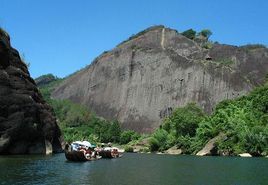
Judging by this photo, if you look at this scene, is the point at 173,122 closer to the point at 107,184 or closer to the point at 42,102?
the point at 42,102

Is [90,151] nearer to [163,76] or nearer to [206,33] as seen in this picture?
[163,76]

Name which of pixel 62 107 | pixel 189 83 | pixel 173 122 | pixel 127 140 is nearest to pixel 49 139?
pixel 173 122

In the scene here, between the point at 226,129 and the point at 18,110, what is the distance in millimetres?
42302

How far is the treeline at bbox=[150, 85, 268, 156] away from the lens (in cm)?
7988

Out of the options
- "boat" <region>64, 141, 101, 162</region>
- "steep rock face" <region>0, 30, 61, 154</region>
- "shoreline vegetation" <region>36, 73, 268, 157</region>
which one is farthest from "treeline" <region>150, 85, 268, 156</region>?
"steep rock face" <region>0, 30, 61, 154</region>

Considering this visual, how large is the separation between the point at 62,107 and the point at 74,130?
2453 cm

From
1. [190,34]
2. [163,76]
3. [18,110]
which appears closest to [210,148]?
[18,110]

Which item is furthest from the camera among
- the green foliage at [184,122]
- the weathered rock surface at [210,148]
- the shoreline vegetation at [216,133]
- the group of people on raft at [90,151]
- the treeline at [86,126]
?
the treeline at [86,126]

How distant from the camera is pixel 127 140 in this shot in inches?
5586

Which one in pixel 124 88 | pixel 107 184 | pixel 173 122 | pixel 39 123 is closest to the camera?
pixel 107 184

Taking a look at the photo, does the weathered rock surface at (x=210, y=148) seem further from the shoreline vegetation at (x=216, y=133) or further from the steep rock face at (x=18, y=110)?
the steep rock face at (x=18, y=110)

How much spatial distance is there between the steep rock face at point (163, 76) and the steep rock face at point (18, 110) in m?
81.3

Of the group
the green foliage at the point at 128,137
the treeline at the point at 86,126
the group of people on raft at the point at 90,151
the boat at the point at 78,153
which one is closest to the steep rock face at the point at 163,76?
the treeline at the point at 86,126

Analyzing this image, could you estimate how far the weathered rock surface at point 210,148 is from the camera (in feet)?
277
